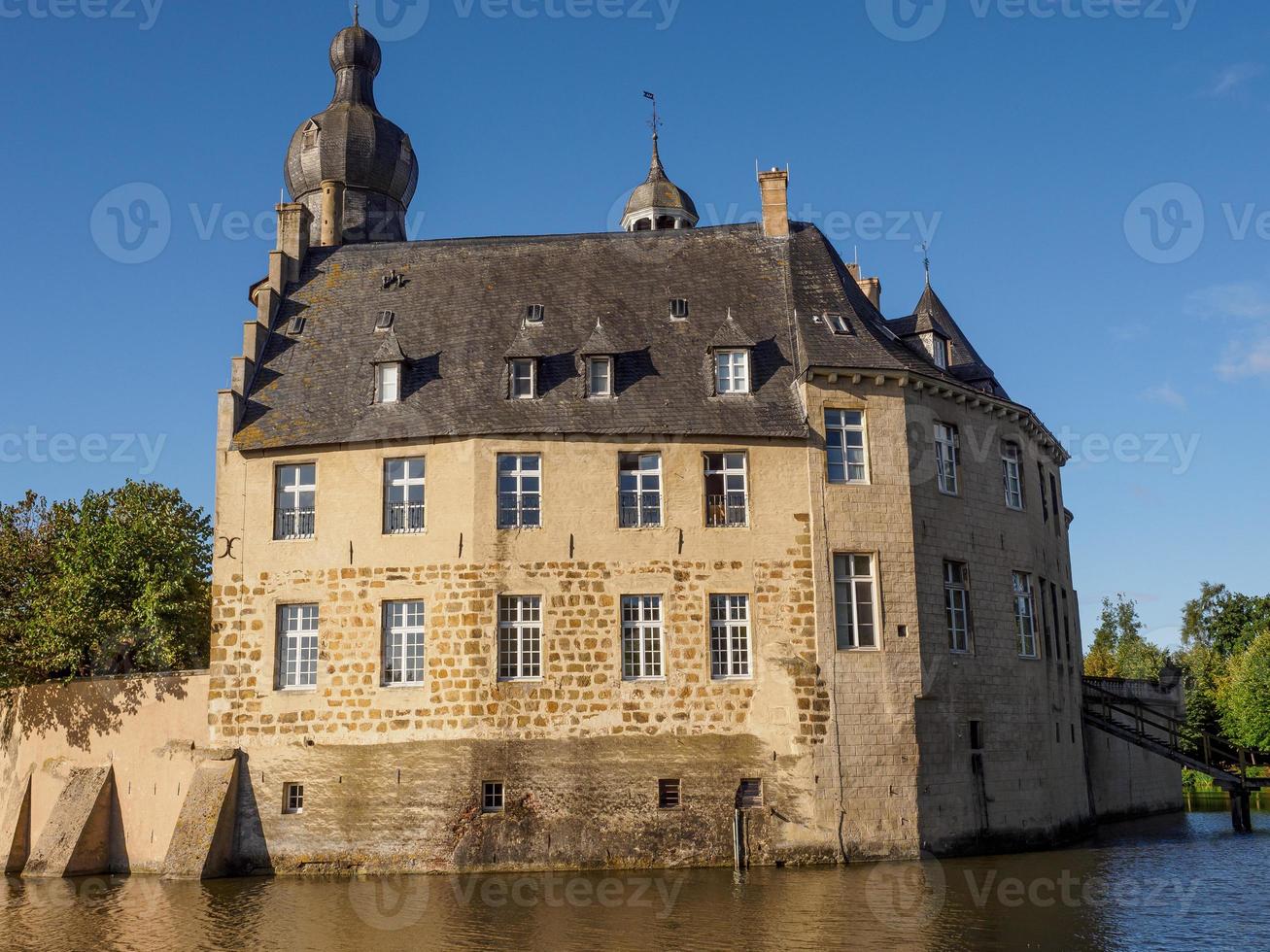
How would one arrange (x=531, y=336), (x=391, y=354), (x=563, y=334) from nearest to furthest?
(x=391, y=354) < (x=531, y=336) < (x=563, y=334)

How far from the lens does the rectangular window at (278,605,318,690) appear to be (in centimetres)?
2441

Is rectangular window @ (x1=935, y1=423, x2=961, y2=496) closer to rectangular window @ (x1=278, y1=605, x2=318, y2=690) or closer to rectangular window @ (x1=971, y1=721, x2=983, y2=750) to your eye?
rectangular window @ (x1=971, y1=721, x2=983, y2=750)

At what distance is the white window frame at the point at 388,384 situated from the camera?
83.6ft

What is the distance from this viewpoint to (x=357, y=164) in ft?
112

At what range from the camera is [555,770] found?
23125 mm

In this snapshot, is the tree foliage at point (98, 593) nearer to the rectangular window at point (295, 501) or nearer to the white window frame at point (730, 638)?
the rectangular window at point (295, 501)

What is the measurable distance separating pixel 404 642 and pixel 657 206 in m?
18.7

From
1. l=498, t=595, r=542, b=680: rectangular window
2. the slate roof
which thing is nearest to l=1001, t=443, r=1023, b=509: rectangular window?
the slate roof

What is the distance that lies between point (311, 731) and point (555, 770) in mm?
4810

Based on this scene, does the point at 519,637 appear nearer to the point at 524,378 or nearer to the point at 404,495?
the point at 404,495

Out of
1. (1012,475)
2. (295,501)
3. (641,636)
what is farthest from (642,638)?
(1012,475)

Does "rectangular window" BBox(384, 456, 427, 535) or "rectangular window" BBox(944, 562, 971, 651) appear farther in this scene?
"rectangular window" BBox(944, 562, 971, 651)

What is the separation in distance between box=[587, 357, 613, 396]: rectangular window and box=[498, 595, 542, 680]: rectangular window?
4.35 meters

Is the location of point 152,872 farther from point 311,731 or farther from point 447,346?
point 447,346
